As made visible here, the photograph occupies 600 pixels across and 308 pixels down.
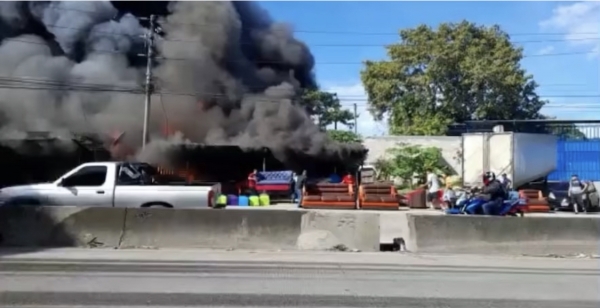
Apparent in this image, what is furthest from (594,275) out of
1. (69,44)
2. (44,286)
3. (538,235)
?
(69,44)

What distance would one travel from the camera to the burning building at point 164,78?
136 ft

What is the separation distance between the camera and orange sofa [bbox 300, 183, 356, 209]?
85.0 feet

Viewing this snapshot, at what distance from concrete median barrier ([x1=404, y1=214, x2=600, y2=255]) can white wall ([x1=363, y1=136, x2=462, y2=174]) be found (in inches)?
1055

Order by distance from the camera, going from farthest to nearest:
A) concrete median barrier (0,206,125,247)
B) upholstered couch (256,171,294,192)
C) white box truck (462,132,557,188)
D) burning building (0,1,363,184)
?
1. burning building (0,1,363,184)
2. upholstered couch (256,171,294,192)
3. white box truck (462,132,557,188)
4. concrete median barrier (0,206,125,247)

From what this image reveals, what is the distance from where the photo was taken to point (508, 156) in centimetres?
2788

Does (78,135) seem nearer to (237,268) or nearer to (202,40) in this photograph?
(202,40)

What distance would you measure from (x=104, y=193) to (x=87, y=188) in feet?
1.48

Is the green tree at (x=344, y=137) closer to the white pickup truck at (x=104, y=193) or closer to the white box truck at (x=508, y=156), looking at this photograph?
the white box truck at (x=508, y=156)

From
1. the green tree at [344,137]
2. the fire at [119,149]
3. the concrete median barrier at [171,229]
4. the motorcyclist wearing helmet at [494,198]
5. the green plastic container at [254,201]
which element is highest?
the green tree at [344,137]

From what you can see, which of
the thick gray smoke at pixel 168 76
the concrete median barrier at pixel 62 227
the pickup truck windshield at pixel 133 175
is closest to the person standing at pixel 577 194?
the pickup truck windshield at pixel 133 175

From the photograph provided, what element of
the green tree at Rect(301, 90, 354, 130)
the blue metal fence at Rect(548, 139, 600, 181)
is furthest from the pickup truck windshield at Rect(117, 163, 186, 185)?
the green tree at Rect(301, 90, 354, 130)

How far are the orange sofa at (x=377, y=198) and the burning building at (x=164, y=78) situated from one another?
1366 cm

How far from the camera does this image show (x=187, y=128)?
4294cm

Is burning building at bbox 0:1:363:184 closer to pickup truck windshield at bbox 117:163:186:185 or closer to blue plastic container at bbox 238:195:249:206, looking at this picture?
blue plastic container at bbox 238:195:249:206
